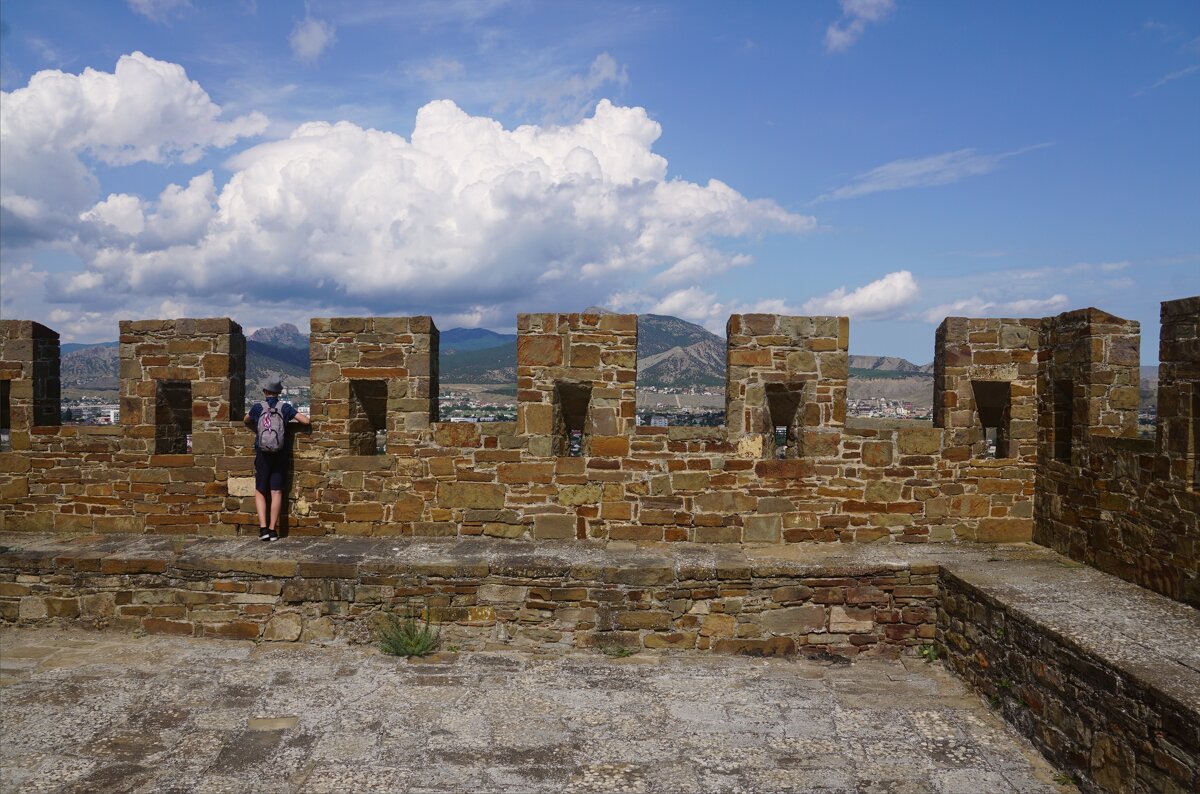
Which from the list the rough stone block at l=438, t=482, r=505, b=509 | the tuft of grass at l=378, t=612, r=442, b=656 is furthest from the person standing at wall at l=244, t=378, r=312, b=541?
the tuft of grass at l=378, t=612, r=442, b=656

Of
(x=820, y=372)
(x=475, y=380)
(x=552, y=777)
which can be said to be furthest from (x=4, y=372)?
(x=475, y=380)

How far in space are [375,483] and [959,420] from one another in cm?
632

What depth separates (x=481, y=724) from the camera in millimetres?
5621

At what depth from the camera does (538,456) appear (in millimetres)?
8195

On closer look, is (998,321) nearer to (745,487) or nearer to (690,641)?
(745,487)

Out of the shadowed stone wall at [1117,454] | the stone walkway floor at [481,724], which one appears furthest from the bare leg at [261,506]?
the shadowed stone wall at [1117,454]

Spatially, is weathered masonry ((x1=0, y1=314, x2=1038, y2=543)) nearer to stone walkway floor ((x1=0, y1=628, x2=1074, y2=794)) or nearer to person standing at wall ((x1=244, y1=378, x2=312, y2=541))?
person standing at wall ((x1=244, y1=378, x2=312, y2=541))

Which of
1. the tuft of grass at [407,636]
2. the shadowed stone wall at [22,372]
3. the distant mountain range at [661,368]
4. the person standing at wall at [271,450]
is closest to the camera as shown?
the tuft of grass at [407,636]

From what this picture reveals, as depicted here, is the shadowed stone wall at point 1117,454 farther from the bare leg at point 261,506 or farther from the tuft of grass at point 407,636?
the bare leg at point 261,506

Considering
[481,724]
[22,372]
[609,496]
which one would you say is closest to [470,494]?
[609,496]

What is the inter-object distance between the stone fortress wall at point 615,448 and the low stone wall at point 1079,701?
73.5 inches

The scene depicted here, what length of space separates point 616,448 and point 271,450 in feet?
12.0

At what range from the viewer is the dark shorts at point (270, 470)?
826cm

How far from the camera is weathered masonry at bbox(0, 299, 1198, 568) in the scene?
8078mm
